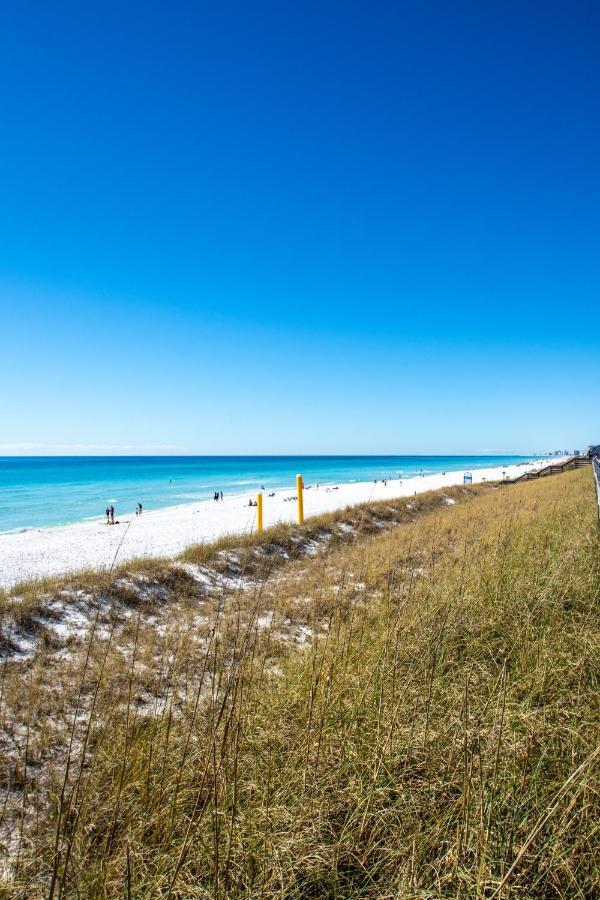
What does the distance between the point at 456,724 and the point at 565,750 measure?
0.54 meters

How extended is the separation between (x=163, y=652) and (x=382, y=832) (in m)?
3.45

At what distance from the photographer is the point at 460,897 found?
5.24 feet

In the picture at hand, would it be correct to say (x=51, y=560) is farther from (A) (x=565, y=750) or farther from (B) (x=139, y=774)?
(A) (x=565, y=750)

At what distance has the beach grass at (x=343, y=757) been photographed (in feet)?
5.89

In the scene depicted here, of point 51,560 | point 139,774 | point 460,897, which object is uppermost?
point 460,897

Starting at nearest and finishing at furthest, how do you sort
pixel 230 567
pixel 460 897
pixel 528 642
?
pixel 460 897 → pixel 528 642 → pixel 230 567

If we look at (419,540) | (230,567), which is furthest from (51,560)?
(419,540)

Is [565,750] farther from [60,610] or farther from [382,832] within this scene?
[60,610]

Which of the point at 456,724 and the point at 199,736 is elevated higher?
the point at 456,724

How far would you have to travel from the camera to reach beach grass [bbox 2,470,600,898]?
1795mm

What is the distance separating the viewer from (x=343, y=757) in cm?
246

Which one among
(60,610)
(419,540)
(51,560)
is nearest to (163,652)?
(60,610)

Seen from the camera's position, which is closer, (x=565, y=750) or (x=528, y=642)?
(x=565, y=750)

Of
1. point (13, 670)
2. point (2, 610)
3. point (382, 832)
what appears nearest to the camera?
point (382, 832)
